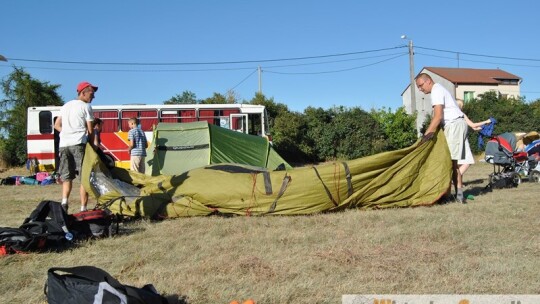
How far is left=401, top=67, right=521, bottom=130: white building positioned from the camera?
45.3 metres

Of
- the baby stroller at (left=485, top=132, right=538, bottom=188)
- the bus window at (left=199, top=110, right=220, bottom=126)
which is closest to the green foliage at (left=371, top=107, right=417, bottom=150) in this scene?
the bus window at (left=199, top=110, right=220, bottom=126)

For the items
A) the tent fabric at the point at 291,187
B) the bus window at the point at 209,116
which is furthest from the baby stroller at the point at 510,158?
the bus window at the point at 209,116

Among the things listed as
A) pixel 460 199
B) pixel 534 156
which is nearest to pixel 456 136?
pixel 460 199

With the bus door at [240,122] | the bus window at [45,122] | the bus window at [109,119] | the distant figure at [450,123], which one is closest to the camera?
the distant figure at [450,123]

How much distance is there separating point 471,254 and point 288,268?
5.15 ft

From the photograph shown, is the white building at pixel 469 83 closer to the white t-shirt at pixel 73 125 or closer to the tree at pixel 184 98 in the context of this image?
the tree at pixel 184 98

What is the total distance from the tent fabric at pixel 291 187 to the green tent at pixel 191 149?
444 centimetres

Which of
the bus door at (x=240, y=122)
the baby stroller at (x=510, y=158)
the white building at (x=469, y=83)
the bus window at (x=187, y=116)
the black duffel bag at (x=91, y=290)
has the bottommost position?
the black duffel bag at (x=91, y=290)

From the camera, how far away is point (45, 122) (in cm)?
1736

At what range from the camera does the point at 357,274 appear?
3.32 m

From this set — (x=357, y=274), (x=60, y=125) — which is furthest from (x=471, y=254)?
(x=60, y=125)

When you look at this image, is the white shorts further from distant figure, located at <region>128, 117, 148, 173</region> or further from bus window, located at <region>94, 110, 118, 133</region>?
bus window, located at <region>94, 110, 118, 133</region>

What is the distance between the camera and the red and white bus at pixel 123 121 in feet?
56.3

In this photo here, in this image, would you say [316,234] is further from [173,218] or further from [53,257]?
[53,257]
